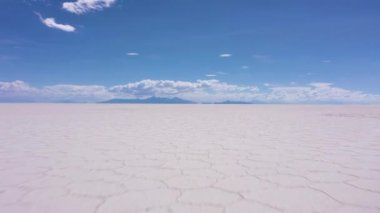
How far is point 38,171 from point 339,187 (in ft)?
7.20

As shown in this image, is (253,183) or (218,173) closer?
(253,183)

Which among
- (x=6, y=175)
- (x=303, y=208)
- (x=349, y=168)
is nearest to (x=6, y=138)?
(x=6, y=175)

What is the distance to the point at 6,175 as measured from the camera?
6.66ft

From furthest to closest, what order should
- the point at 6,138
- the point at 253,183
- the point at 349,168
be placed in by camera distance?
the point at 6,138, the point at 349,168, the point at 253,183

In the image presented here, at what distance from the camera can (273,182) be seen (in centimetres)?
183

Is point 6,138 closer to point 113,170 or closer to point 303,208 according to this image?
point 113,170

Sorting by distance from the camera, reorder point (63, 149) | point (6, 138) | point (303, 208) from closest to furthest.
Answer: point (303, 208) < point (63, 149) < point (6, 138)

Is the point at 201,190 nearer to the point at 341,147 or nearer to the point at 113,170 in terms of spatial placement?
the point at 113,170

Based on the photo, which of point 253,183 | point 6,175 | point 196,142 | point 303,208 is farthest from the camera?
point 196,142

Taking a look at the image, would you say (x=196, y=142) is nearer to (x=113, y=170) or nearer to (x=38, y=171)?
(x=113, y=170)

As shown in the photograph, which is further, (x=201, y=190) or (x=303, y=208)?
(x=201, y=190)

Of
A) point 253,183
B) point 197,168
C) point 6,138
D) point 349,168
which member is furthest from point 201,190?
point 6,138

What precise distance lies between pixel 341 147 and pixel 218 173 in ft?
6.16

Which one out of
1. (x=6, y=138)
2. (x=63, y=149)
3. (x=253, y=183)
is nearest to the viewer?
(x=253, y=183)
